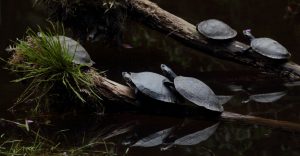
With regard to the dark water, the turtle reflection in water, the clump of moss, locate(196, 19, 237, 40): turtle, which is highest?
the clump of moss

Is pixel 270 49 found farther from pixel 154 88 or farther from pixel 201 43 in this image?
pixel 154 88

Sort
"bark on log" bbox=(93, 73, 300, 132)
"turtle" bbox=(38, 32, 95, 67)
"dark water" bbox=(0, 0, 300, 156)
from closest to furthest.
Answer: "dark water" bbox=(0, 0, 300, 156)
"bark on log" bbox=(93, 73, 300, 132)
"turtle" bbox=(38, 32, 95, 67)

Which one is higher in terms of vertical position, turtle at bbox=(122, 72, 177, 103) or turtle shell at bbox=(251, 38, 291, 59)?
turtle at bbox=(122, 72, 177, 103)

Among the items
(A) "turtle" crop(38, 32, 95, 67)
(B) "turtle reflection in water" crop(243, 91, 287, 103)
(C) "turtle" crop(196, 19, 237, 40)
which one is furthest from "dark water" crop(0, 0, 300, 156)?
(A) "turtle" crop(38, 32, 95, 67)

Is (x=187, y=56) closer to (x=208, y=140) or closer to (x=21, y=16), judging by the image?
(x=208, y=140)

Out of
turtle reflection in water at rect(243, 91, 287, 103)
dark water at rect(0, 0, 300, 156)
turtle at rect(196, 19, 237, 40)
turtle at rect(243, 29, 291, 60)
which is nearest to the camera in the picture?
dark water at rect(0, 0, 300, 156)

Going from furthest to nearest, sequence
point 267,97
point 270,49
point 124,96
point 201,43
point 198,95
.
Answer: point 201,43 < point 270,49 < point 267,97 < point 124,96 < point 198,95

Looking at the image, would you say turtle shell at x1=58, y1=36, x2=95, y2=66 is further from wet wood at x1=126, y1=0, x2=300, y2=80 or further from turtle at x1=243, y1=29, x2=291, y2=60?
turtle at x1=243, y1=29, x2=291, y2=60

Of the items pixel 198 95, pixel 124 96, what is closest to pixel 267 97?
pixel 198 95

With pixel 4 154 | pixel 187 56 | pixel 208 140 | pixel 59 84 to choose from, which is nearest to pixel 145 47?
pixel 187 56
